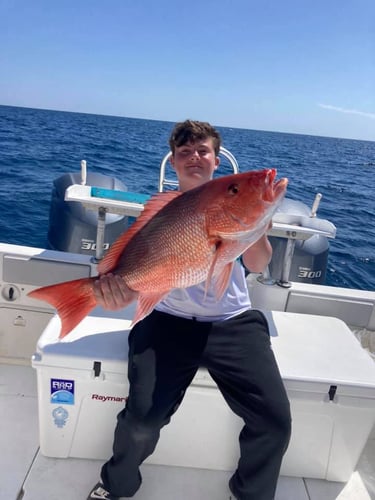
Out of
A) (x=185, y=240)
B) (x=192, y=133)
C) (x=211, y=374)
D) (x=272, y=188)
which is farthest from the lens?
(x=192, y=133)

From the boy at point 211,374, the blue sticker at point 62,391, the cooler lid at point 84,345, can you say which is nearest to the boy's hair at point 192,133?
the boy at point 211,374

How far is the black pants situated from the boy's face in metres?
0.75

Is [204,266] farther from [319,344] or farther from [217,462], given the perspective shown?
[217,462]

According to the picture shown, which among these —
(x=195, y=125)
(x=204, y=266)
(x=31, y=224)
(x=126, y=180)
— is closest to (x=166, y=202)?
(x=204, y=266)

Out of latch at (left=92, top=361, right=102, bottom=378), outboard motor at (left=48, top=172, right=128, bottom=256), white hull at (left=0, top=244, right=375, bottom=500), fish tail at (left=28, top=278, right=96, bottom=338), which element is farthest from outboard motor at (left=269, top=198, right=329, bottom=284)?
fish tail at (left=28, top=278, right=96, bottom=338)

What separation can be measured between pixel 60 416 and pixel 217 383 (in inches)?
34.0

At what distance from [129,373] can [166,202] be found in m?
0.84

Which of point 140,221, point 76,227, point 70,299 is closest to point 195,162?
point 140,221

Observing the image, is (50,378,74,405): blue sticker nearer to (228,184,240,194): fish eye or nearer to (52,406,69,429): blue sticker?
(52,406,69,429): blue sticker

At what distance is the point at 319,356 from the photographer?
2.17 metres

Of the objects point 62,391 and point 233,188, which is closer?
point 233,188

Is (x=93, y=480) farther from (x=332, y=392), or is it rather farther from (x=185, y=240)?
(x=185, y=240)

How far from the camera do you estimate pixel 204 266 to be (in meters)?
1.43

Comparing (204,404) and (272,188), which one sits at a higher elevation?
(272,188)
